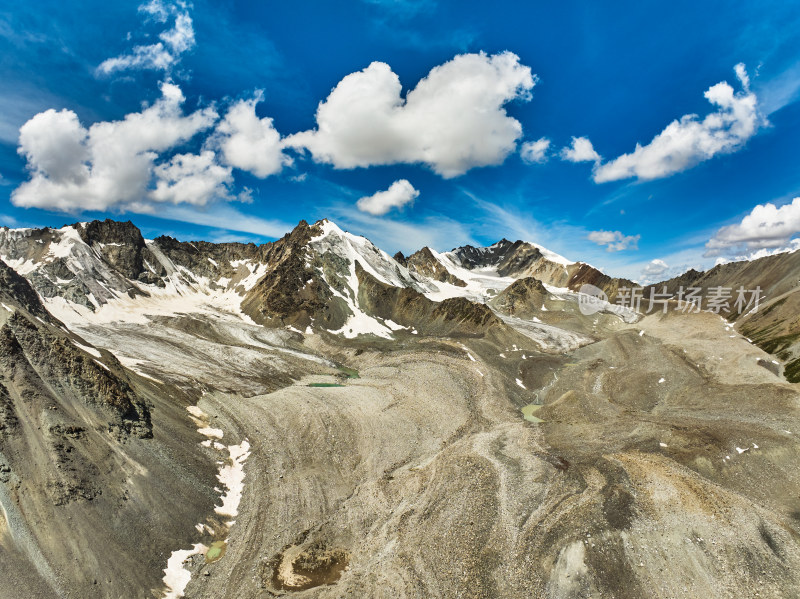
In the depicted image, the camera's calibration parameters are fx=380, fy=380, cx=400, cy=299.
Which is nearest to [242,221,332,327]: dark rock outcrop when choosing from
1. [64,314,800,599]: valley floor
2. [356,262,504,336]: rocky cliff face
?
[356,262,504,336]: rocky cliff face

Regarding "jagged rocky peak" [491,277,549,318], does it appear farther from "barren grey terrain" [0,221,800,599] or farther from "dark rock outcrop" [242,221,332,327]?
"dark rock outcrop" [242,221,332,327]

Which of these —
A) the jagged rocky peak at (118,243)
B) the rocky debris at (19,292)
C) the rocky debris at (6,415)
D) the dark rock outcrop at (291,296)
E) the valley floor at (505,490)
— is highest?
the jagged rocky peak at (118,243)

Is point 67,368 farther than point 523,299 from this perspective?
No

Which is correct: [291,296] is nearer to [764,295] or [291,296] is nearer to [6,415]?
[6,415]

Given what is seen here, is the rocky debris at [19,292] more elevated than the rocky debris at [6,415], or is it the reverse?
the rocky debris at [19,292]

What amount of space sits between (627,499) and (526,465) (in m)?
8.82

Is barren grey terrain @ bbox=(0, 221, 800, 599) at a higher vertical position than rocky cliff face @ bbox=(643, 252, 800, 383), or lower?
lower

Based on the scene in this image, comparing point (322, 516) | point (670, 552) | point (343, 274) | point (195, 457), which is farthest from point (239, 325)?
point (670, 552)

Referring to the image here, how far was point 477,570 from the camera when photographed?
24594 millimetres

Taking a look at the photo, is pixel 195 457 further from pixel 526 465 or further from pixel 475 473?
pixel 526 465

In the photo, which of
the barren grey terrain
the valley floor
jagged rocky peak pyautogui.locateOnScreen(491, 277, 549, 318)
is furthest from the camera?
jagged rocky peak pyautogui.locateOnScreen(491, 277, 549, 318)

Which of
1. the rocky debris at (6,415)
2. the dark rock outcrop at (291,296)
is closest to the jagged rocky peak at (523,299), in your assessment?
the dark rock outcrop at (291,296)

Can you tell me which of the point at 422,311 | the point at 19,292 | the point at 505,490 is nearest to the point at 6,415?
the point at 505,490

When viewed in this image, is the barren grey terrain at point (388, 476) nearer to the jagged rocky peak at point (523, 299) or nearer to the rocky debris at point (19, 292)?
the rocky debris at point (19, 292)
